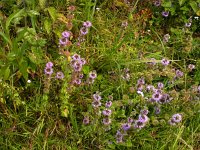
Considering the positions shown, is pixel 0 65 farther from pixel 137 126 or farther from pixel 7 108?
pixel 137 126

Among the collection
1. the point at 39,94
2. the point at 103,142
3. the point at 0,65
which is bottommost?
the point at 103,142

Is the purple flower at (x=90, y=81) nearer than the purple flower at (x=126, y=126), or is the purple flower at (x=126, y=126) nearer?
the purple flower at (x=126, y=126)

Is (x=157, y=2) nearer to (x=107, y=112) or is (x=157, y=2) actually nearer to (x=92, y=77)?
(x=92, y=77)

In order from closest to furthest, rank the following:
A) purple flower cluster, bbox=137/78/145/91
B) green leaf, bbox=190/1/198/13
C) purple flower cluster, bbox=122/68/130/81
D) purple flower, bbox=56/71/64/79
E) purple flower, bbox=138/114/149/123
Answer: purple flower, bbox=138/114/149/123
purple flower, bbox=56/71/64/79
purple flower cluster, bbox=137/78/145/91
purple flower cluster, bbox=122/68/130/81
green leaf, bbox=190/1/198/13

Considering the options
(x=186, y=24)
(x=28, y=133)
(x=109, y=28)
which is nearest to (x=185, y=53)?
(x=186, y=24)

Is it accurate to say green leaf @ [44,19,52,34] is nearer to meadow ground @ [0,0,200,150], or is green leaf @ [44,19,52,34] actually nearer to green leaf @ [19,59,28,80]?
meadow ground @ [0,0,200,150]

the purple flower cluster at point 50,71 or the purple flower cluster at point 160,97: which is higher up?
the purple flower cluster at point 50,71

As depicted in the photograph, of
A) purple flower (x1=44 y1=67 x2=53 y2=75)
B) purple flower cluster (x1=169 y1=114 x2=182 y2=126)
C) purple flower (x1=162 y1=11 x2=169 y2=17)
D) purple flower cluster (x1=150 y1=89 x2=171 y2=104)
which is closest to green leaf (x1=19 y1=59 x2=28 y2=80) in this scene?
purple flower (x1=44 y1=67 x2=53 y2=75)

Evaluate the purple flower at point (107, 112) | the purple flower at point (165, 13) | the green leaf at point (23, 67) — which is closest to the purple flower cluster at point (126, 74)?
the purple flower at point (107, 112)

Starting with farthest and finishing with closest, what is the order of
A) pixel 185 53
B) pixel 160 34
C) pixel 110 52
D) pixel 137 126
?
pixel 160 34, pixel 185 53, pixel 110 52, pixel 137 126

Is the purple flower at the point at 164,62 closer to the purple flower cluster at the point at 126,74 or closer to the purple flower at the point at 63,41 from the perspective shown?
the purple flower cluster at the point at 126,74

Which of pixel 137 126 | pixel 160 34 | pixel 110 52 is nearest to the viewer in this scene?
pixel 137 126
